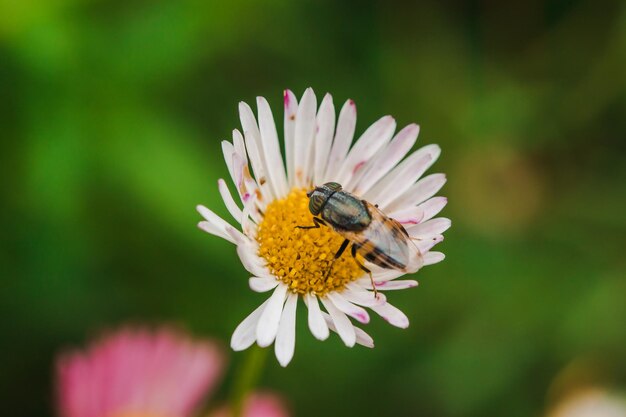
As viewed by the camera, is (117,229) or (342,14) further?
(342,14)

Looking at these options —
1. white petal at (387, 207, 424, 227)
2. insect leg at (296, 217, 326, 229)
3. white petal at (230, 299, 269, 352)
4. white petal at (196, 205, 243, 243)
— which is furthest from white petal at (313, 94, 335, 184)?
white petal at (230, 299, 269, 352)

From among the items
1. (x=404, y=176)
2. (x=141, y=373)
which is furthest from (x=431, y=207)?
(x=141, y=373)

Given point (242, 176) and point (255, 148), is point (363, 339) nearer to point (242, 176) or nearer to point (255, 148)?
point (242, 176)

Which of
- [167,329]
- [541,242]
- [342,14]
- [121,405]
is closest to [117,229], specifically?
[167,329]

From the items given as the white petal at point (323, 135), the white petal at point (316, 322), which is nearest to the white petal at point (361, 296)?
the white petal at point (316, 322)

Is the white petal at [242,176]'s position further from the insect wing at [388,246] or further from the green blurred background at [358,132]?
the green blurred background at [358,132]

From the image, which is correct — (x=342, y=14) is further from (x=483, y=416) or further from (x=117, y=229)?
(x=483, y=416)
